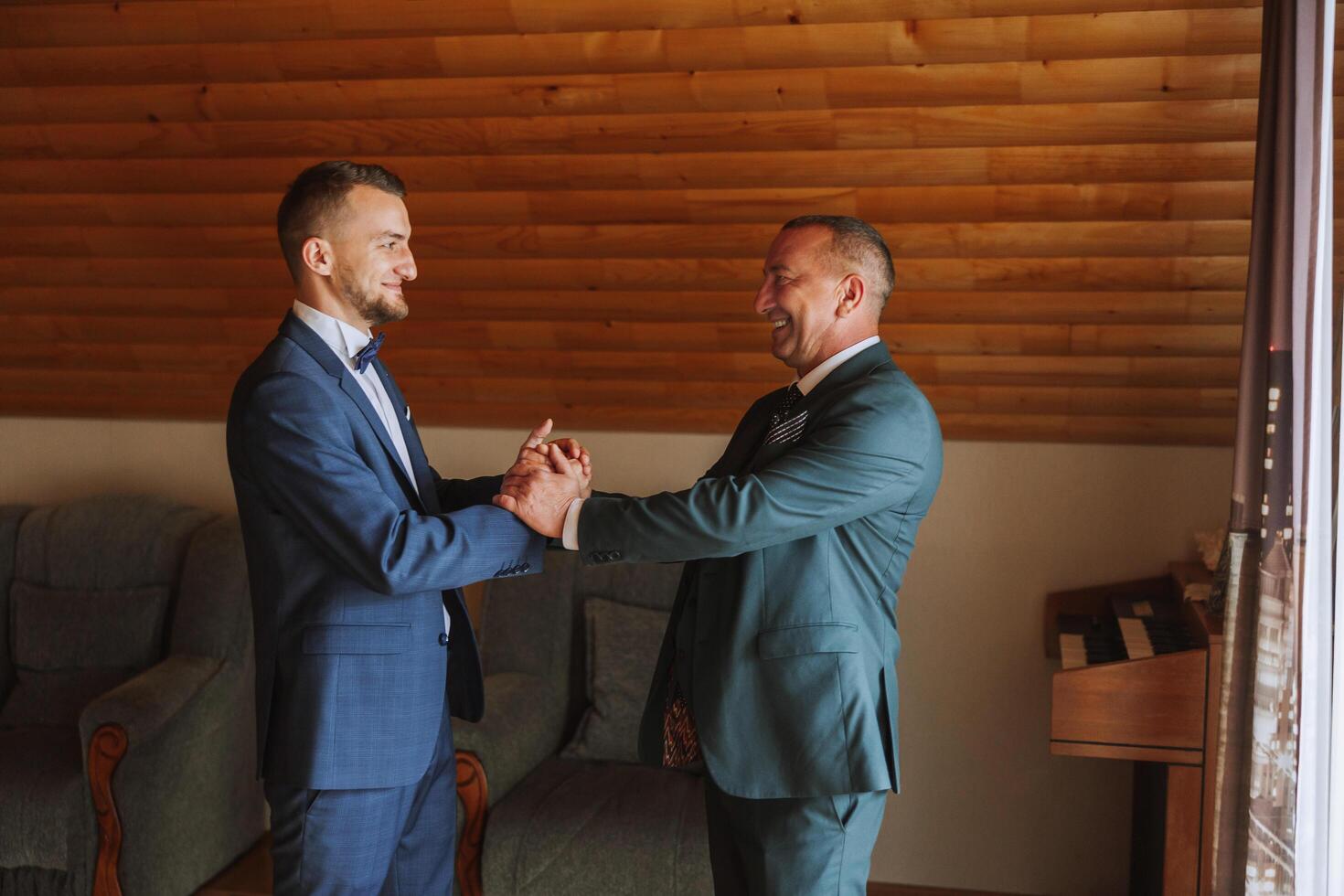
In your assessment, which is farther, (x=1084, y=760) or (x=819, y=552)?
(x=1084, y=760)

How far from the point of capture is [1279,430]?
233cm

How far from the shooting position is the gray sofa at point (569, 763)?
2947mm

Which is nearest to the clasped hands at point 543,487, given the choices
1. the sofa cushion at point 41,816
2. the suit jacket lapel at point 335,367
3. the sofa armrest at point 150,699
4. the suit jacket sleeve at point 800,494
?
the suit jacket sleeve at point 800,494

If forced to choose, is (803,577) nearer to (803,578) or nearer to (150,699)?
(803,578)

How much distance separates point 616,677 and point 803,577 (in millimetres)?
1567

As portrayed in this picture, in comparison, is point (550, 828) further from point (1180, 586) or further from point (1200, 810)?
point (1180, 586)

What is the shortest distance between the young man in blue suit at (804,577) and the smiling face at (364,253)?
17.1 inches

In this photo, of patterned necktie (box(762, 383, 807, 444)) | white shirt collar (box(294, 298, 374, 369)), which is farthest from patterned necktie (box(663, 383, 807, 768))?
white shirt collar (box(294, 298, 374, 369))

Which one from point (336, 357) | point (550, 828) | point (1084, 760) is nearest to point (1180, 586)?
point (1084, 760)

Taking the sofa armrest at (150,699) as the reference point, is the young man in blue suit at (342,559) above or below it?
above

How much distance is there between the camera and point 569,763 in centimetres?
342

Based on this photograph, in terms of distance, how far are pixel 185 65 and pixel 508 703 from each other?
5.92 ft

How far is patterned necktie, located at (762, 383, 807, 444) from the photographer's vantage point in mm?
2131

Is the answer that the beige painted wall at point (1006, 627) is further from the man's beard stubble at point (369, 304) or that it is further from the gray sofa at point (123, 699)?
the man's beard stubble at point (369, 304)
